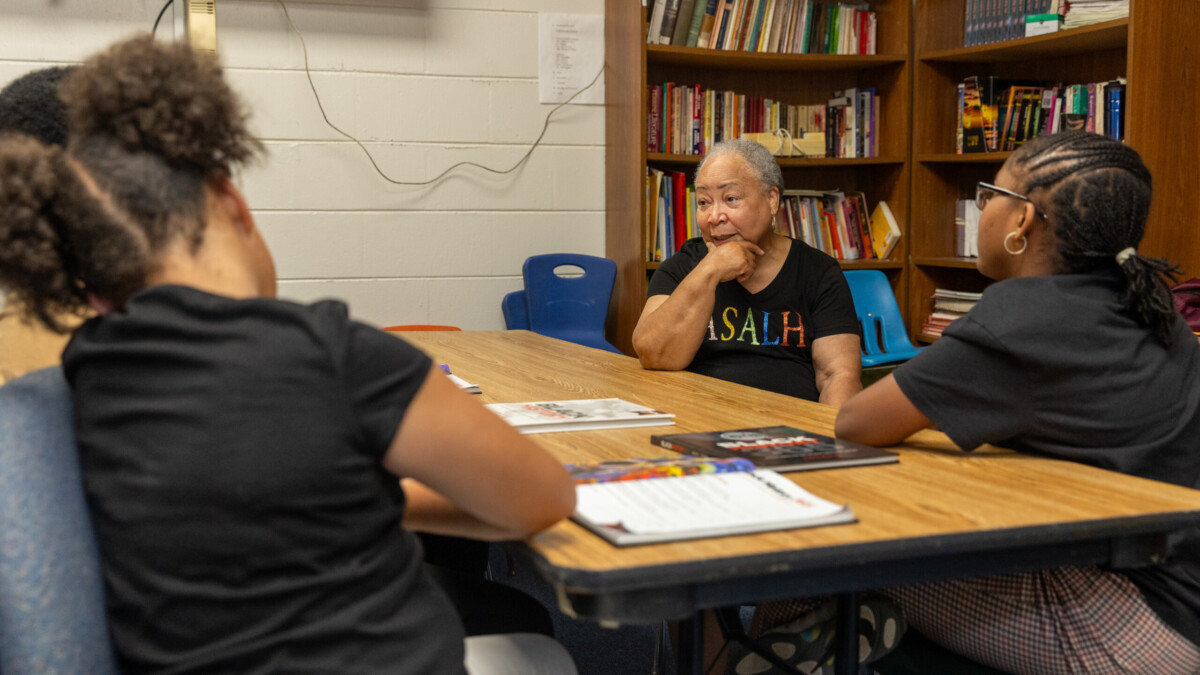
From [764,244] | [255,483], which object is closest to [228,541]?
[255,483]

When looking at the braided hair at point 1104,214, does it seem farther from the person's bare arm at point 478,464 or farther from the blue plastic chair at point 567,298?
the blue plastic chair at point 567,298

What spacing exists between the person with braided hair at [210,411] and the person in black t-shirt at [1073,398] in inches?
26.8

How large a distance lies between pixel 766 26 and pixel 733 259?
203 cm

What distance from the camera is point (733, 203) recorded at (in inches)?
103

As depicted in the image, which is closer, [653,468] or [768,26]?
[653,468]

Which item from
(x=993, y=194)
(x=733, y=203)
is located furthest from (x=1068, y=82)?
(x=993, y=194)

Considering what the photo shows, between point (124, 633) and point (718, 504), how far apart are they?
1.89 feet

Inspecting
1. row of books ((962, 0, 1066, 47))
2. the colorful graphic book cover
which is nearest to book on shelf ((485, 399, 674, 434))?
the colorful graphic book cover

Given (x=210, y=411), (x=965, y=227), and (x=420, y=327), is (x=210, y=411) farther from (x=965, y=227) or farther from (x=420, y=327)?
(x=965, y=227)

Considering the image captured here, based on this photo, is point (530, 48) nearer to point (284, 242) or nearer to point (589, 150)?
point (589, 150)

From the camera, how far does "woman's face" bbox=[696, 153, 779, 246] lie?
8.57 ft

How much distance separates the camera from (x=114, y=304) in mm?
931

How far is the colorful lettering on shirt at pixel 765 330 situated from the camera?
2502 millimetres

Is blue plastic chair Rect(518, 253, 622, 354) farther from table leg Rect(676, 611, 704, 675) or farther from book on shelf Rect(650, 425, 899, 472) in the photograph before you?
table leg Rect(676, 611, 704, 675)
